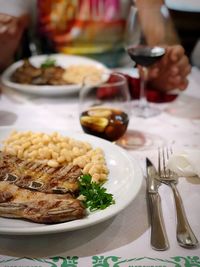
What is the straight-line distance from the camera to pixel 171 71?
1566 millimetres

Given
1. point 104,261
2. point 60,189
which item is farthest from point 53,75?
point 104,261

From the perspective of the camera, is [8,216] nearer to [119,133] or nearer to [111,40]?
[119,133]

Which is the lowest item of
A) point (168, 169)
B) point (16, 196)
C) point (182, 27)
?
point (182, 27)

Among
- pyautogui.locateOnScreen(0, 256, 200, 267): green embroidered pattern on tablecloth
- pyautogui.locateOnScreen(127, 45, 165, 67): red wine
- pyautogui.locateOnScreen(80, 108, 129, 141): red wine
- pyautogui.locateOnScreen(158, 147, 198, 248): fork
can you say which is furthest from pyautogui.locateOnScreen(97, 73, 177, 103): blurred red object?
pyautogui.locateOnScreen(0, 256, 200, 267): green embroidered pattern on tablecloth

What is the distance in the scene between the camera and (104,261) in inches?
28.8

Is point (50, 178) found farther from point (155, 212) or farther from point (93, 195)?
point (155, 212)

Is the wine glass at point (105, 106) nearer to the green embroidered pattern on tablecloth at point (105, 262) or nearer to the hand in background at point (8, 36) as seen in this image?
the green embroidered pattern on tablecloth at point (105, 262)

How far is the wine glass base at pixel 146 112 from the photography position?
1.44 metres

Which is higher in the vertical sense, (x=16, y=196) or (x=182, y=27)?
(x=16, y=196)

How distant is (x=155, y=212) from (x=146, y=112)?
0.66 meters

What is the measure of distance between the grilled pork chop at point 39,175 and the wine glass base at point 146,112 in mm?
547

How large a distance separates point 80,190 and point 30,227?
0.16m

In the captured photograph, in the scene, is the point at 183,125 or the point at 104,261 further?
the point at 183,125

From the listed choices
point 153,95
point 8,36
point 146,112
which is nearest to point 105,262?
point 146,112
